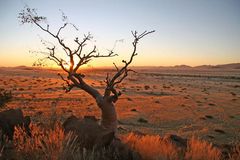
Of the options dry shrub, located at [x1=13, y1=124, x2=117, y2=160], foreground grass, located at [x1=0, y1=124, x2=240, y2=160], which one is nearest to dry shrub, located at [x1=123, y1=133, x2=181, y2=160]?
foreground grass, located at [x1=0, y1=124, x2=240, y2=160]

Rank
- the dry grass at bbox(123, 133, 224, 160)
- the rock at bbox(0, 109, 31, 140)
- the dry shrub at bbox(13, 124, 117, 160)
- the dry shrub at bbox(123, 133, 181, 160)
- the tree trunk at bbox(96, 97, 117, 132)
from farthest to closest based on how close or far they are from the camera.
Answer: the tree trunk at bbox(96, 97, 117, 132) < the rock at bbox(0, 109, 31, 140) < the dry shrub at bbox(123, 133, 181, 160) < the dry grass at bbox(123, 133, 224, 160) < the dry shrub at bbox(13, 124, 117, 160)

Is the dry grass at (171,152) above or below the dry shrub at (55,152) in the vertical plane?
below

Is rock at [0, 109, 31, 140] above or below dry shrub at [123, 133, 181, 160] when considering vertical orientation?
above

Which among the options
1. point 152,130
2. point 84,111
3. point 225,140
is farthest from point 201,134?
point 84,111

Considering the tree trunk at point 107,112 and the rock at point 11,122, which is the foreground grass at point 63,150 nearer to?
the rock at point 11,122

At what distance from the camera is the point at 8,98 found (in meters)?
16.1

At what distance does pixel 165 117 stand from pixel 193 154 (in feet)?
47.8

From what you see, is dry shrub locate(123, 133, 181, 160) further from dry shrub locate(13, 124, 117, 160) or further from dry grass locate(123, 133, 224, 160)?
dry shrub locate(13, 124, 117, 160)

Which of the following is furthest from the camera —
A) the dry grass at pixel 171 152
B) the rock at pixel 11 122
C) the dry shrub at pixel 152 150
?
the rock at pixel 11 122

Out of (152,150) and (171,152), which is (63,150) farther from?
(171,152)

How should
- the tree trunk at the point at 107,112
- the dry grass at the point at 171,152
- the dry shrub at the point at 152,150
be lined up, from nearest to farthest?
the dry grass at the point at 171,152, the dry shrub at the point at 152,150, the tree trunk at the point at 107,112

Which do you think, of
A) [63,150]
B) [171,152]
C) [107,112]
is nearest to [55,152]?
[63,150]

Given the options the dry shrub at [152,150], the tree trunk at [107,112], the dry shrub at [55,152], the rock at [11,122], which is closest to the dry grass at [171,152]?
the dry shrub at [152,150]

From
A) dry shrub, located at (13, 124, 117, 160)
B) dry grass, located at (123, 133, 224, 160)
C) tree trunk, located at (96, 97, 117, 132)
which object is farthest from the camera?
tree trunk, located at (96, 97, 117, 132)
